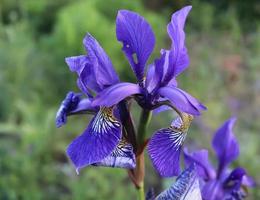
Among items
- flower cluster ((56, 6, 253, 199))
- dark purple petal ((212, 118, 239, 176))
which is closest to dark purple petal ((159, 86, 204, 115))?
flower cluster ((56, 6, 253, 199))

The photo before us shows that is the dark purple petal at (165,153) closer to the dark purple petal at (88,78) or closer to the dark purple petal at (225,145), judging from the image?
the dark purple petal at (88,78)

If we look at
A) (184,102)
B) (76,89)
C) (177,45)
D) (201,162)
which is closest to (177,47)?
(177,45)

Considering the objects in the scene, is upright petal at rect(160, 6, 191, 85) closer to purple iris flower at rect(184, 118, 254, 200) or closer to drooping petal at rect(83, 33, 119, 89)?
drooping petal at rect(83, 33, 119, 89)

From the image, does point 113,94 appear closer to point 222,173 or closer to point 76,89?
point 222,173

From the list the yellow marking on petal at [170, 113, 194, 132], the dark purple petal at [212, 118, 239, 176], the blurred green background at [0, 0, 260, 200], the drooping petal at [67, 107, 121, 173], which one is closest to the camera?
the drooping petal at [67, 107, 121, 173]

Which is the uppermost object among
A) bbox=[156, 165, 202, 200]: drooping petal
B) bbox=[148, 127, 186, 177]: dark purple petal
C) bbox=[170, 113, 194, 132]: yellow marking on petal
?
bbox=[170, 113, 194, 132]: yellow marking on petal

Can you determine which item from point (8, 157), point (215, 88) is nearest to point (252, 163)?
point (215, 88)
